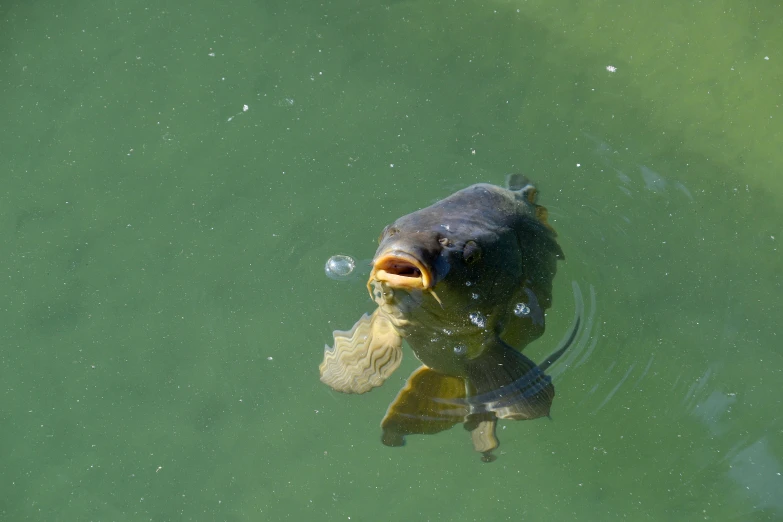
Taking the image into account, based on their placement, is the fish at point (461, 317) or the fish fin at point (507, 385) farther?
the fish fin at point (507, 385)

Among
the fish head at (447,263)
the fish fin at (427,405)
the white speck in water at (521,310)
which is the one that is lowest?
the fish fin at (427,405)

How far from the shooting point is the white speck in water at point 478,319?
10.2 feet

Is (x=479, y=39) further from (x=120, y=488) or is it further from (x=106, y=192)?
(x=120, y=488)

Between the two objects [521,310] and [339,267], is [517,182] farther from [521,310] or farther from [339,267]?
[339,267]

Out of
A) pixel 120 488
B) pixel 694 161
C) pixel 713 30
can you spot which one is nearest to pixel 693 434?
pixel 694 161

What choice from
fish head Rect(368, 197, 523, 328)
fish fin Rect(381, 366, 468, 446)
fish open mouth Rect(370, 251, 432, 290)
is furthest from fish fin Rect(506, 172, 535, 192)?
fish open mouth Rect(370, 251, 432, 290)

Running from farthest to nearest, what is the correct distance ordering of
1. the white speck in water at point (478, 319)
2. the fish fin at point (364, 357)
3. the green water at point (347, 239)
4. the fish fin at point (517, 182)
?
1. the fish fin at point (517, 182)
2. the green water at point (347, 239)
3. the fish fin at point (364, 357)
4. the white speck in water at point (478, 319)

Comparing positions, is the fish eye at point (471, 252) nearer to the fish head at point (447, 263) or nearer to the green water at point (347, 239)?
the fish head at point (447, 263)

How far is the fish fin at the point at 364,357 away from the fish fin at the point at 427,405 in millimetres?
150

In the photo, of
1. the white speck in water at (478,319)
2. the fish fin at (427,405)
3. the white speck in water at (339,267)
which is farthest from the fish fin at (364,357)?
the white speck in water at (478,319)

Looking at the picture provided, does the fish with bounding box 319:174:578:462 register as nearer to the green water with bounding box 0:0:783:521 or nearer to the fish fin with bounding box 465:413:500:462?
the fish fin with bounding box 465:413:500:462

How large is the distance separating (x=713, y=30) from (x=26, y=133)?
15.1ft

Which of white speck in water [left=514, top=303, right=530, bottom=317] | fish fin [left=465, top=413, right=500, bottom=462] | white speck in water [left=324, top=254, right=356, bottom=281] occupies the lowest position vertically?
fish fin [left=465, top=413, right=500, bottom=462]

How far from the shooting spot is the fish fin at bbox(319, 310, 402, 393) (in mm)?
3615
